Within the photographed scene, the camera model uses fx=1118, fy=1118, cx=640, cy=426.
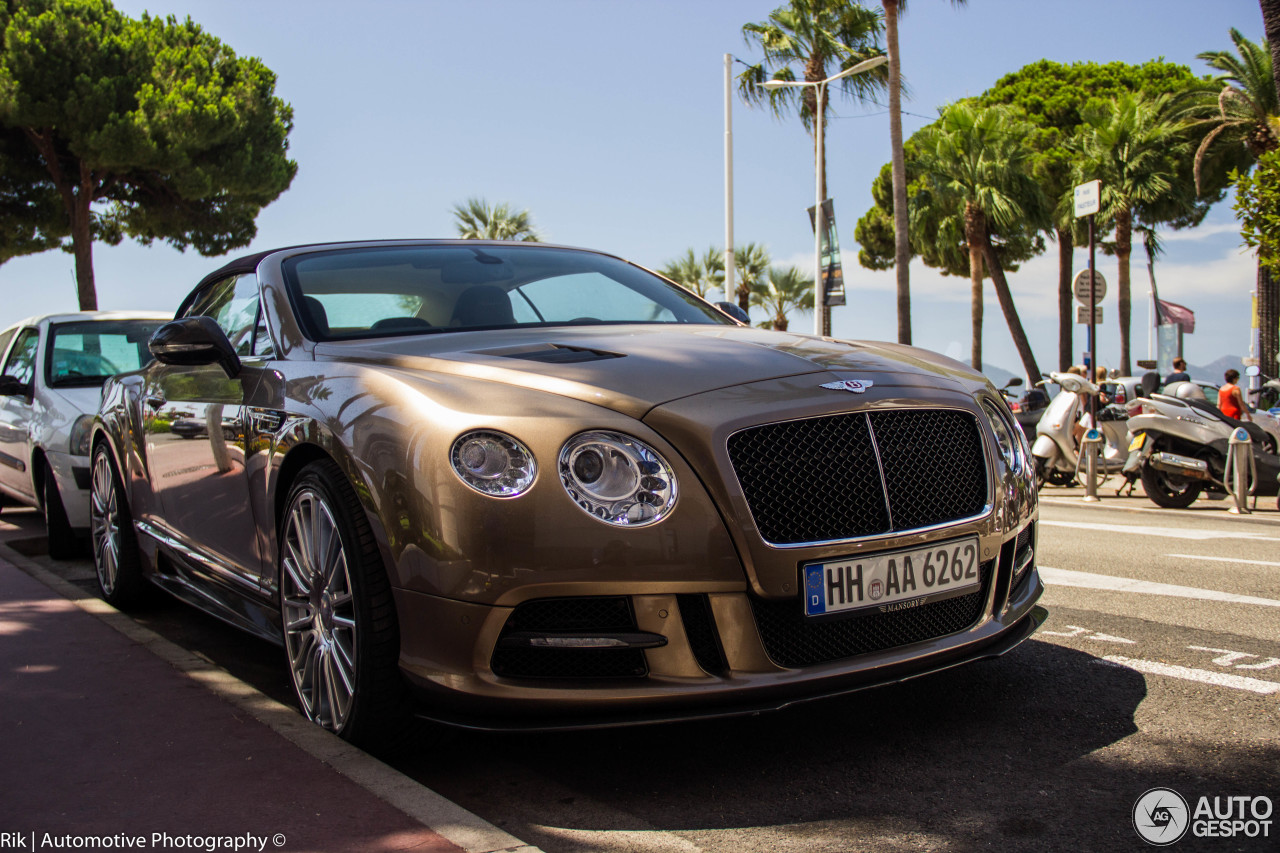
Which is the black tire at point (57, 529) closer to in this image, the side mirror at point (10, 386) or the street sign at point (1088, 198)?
the side mirror at point (10, 386)

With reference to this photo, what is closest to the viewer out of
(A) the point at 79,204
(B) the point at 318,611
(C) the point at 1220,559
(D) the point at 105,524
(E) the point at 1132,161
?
(B) the point at 318,611

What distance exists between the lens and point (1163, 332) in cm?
3183

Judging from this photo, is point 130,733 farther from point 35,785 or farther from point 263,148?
point 263,148

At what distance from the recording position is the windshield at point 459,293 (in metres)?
3.89

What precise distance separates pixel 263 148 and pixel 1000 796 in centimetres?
2787

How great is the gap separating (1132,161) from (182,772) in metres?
38.9

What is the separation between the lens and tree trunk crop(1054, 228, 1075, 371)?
40.6m

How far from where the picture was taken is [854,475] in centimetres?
290

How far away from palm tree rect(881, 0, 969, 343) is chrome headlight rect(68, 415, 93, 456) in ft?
60.4

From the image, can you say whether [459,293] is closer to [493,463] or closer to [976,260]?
[493,463]

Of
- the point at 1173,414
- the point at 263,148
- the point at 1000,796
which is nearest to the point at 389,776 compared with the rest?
the point at 1000,796

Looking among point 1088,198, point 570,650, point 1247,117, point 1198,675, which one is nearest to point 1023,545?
point 1198,675

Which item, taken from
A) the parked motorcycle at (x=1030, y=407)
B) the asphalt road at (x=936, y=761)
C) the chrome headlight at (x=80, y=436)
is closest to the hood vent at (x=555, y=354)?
the asphalt road at (x=936, y=761)

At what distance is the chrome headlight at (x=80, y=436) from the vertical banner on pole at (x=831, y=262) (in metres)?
17.8
